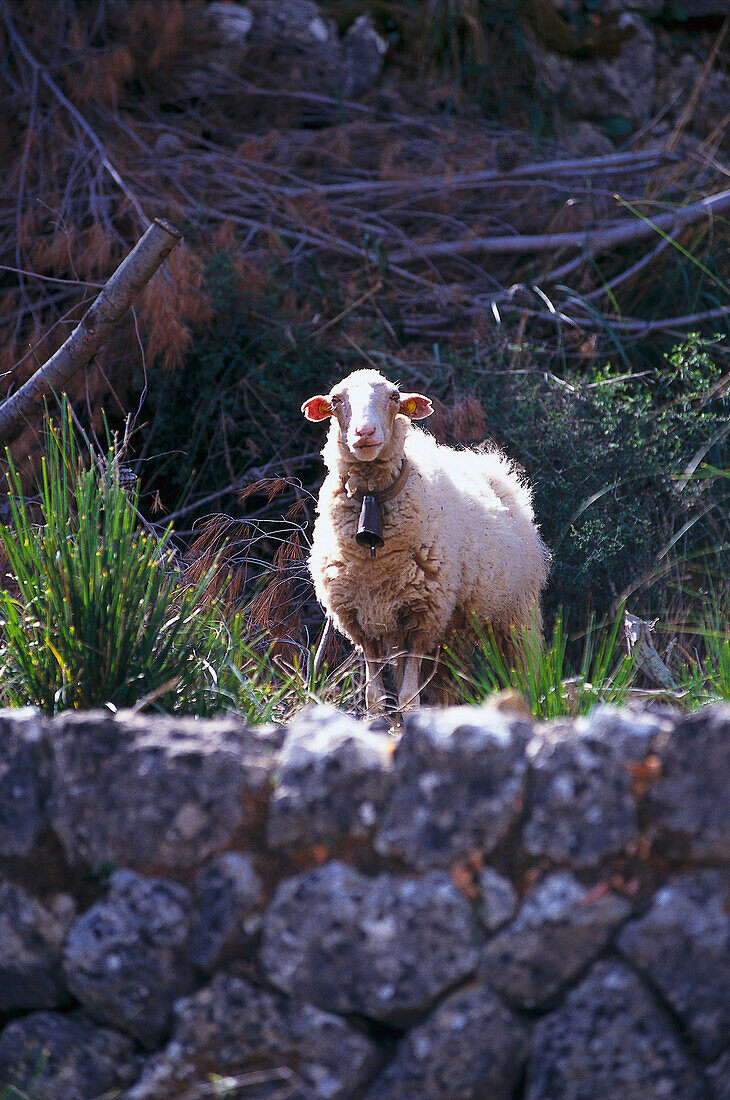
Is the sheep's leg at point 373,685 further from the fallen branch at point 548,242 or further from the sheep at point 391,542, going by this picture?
the fallen branch at point 548,242

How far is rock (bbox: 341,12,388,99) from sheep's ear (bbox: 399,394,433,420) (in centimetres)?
553

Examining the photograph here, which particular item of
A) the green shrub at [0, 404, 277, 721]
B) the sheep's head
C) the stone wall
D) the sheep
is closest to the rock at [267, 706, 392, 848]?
the stone wall

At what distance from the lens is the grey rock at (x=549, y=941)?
2016 millimetres

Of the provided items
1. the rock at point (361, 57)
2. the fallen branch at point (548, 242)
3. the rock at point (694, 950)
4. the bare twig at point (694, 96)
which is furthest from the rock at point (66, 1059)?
the rock at point (361, 57)

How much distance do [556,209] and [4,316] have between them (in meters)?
4.32

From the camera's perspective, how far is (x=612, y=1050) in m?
1.99

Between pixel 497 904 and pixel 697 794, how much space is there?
0.45 metres

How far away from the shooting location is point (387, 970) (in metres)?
2.07

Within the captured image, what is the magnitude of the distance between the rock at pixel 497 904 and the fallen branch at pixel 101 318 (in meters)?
2.99

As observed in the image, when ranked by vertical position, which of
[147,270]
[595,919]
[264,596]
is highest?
[147,270]

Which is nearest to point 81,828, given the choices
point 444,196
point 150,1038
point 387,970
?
point 150,1038

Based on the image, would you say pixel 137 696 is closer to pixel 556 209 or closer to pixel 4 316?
pixel 4 316

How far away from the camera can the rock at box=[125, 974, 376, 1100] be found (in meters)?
2.07

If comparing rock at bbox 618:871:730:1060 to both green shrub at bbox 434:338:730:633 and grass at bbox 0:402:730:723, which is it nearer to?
grass at bbox 0:402:730:723
